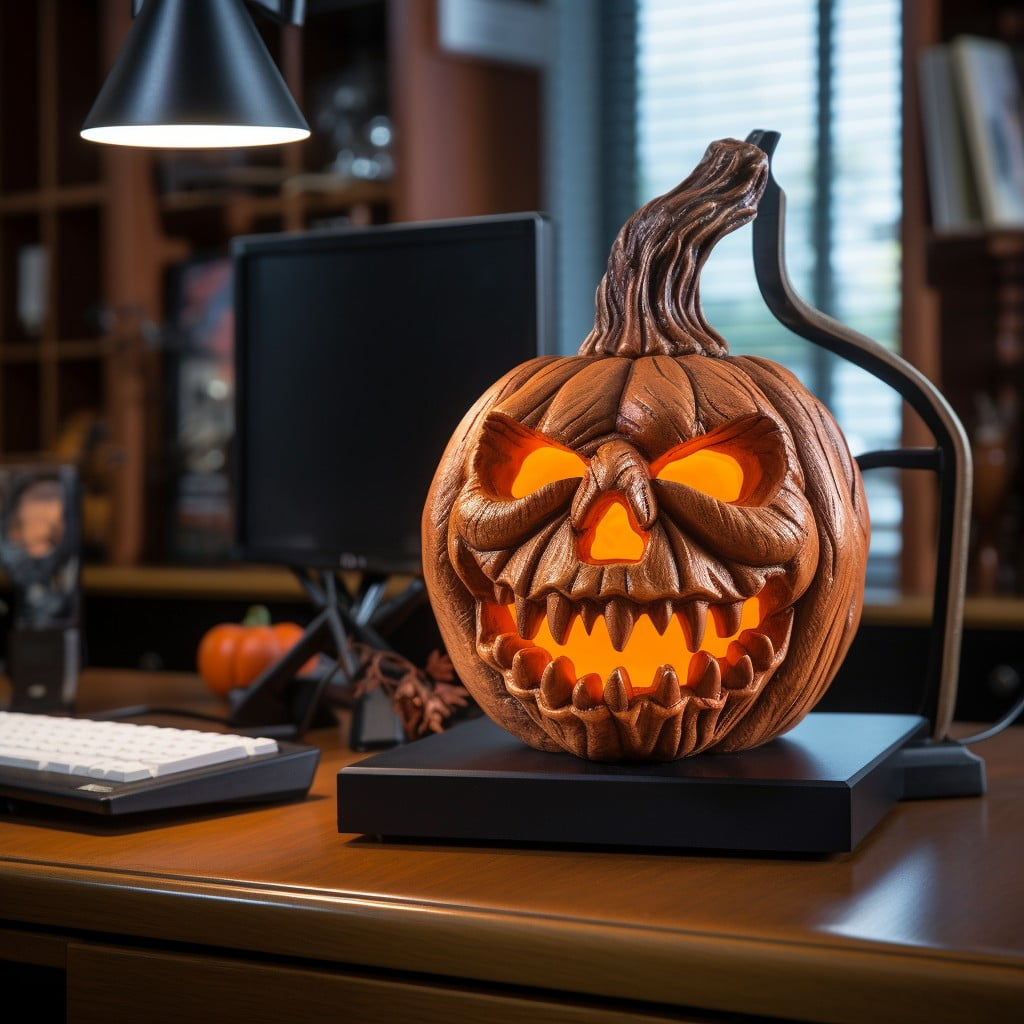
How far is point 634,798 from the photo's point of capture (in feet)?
2.74

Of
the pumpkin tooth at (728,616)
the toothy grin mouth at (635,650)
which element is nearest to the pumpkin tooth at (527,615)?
the toothy grin mouth at (635,650)

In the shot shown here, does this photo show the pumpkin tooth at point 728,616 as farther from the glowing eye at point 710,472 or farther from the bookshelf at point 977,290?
the bookshelf at point 977,290

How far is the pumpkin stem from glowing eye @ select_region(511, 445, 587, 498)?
0.09 metres

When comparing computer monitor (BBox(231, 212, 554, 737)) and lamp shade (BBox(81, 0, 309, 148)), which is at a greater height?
lamp shade (BBox(81, 0, 309, 148))

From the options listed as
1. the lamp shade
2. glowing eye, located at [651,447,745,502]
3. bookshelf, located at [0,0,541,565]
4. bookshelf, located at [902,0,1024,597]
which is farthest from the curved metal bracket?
bookshelf, located at [0,0,541,565]

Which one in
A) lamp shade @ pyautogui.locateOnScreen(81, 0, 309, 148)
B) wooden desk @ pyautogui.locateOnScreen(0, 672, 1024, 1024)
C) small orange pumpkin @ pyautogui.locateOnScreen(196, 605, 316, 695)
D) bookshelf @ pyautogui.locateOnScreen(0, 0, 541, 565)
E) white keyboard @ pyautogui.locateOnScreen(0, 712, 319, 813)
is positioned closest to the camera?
wooden desk @ pyautogui.locateOnScreen(0, 672, 1024, 1024)

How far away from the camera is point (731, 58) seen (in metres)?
3.31

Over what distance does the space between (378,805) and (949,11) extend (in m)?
2.40

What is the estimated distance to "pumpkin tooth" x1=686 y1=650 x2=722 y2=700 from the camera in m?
0.86

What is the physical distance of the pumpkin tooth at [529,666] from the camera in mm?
886

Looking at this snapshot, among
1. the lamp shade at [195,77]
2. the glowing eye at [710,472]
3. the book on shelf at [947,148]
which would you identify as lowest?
the glowing eye at [710,472]

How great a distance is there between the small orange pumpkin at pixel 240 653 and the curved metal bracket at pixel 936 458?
2.03 feet

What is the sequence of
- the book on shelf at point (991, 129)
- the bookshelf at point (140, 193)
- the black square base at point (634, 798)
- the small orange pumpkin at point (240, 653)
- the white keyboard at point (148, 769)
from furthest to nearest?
1. the bookshelf at point (140, 193)
2. the book on shelf at point (991, 129)
3. the small orange pumpkin at point (240, 653)
4. the white keyboard at point (148, 769)
5. the black square base at point (634, 798)

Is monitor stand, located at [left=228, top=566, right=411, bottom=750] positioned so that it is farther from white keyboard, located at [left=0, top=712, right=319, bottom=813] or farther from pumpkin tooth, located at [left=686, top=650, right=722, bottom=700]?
pumpkin tooth, located at [left=686, top=650, right=722, bottom=700]
